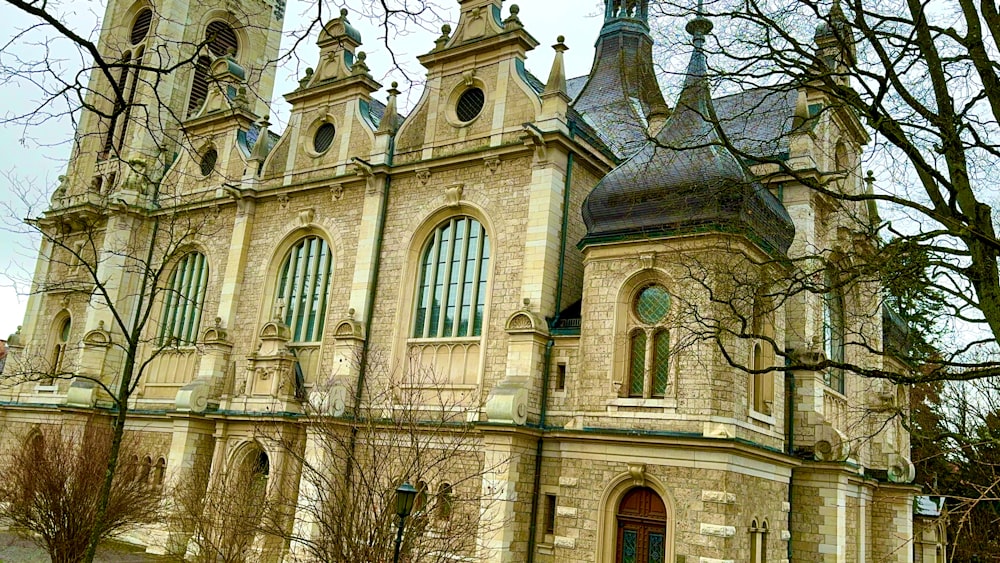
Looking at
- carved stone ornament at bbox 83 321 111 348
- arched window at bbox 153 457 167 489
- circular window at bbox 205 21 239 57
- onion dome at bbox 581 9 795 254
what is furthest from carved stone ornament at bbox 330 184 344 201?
circular window at bbox 205 21 239 57

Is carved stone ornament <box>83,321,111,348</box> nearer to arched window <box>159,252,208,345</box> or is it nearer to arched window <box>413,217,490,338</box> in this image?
arched window <box>159,252,208,345</box>

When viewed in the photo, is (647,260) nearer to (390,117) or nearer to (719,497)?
(719,497)

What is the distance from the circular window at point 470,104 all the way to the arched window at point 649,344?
7084 mm

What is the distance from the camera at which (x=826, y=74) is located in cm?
922

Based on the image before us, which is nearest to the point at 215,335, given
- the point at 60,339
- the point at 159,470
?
the point at 159,470

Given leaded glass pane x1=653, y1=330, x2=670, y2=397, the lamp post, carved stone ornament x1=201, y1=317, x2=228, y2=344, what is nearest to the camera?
the lamp post

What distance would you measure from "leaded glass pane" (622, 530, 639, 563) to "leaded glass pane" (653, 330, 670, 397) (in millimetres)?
2680

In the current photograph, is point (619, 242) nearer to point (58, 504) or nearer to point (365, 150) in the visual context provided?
point (365, 150)

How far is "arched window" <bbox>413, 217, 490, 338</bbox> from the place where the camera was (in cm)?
1973

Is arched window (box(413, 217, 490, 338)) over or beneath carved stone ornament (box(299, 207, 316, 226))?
beneath

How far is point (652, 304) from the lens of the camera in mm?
16641

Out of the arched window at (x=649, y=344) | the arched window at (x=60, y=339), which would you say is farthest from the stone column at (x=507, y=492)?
the arched window at (x=60, y=339)

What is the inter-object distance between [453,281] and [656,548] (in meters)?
8.13

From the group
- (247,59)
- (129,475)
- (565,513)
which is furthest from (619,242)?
(247,59)
